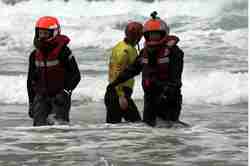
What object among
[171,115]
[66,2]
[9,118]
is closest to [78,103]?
[9,118]

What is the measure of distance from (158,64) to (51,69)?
0.99 metres

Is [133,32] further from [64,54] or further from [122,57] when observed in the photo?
[64,54]

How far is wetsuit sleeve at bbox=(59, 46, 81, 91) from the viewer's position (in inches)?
285

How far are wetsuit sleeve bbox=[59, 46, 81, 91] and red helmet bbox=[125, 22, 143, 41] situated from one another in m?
0.74

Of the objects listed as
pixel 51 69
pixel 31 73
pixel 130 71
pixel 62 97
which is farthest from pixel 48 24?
pixel 130 71

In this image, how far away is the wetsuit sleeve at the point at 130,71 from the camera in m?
7.35

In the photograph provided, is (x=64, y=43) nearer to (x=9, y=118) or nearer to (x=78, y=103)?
(x=9, y=118)

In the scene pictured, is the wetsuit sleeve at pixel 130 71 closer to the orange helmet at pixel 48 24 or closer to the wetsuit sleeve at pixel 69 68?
the wetsuit sleeve at pixel 69 68

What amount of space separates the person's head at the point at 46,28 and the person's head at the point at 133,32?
831 mm

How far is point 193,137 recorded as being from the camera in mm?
7176

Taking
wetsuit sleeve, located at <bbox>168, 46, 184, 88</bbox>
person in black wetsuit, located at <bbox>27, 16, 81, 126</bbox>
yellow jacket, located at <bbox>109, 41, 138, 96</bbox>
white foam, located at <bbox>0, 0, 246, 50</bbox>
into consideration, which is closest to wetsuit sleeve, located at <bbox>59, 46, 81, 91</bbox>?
person in black wetsuit, located at <bbox>27, 16, 81, 126</bbox>

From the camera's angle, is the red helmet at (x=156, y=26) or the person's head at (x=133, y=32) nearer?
the red helmet at (x=156, y=26)

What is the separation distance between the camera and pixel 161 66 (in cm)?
707

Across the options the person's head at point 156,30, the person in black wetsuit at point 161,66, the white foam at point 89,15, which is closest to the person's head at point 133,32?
the person in black wetsuit at point 161,66
